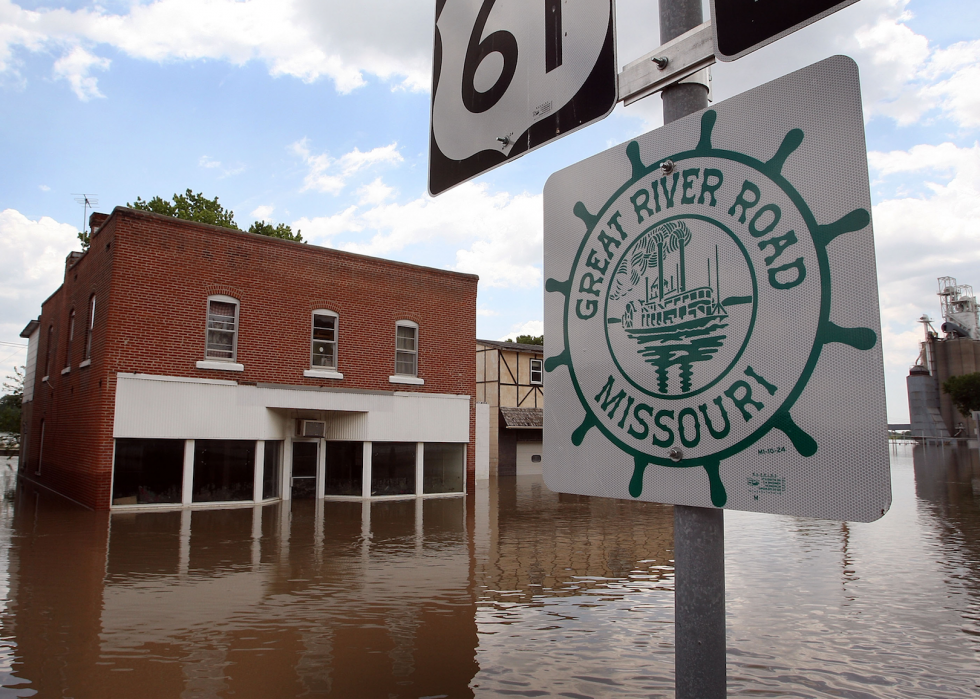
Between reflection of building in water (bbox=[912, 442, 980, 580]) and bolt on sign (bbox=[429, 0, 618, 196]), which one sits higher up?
bolt on sign (bbox=[429, 0, 618, 196])

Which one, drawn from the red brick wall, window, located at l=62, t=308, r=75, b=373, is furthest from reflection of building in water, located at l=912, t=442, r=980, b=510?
window, located at l=62, t=308, r=75, b=373

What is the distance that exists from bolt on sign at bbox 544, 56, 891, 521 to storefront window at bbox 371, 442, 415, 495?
59.5 feet

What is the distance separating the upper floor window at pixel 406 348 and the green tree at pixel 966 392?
66.8 m

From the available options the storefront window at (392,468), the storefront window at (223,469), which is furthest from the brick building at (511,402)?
the storefront window at (223,469)

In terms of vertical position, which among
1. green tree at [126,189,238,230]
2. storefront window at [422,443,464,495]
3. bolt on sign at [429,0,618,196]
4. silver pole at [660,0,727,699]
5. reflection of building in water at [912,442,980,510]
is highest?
green tree at [126,189,238,230]

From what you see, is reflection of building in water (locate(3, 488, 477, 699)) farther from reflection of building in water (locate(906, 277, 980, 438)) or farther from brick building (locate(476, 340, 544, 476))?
reflection of building in water (locate(906, 277, 980, 438))

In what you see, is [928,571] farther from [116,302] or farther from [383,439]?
[116,302]

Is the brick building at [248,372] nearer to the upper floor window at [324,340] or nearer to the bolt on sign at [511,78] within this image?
the upper floor window at [324,340]

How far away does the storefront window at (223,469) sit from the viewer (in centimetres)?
1611

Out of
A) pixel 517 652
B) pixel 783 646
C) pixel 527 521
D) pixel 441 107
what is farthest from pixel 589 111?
pixel 527 521

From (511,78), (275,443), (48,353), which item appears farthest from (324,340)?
(511,78)

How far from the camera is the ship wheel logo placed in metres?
1.04

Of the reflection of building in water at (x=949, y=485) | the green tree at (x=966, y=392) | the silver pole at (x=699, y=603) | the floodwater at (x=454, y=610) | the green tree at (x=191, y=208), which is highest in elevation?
the green tree at (x=191, y=208)

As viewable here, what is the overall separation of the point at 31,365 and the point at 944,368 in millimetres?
97483
